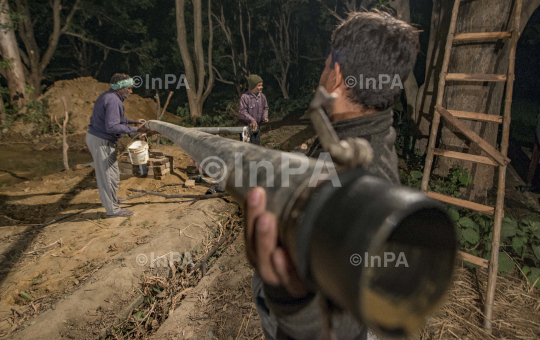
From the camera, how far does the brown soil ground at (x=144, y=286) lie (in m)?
2.87

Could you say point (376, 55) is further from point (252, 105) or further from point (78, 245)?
point (252, 105)

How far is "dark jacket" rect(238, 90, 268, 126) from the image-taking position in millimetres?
7076

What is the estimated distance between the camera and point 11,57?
11.1 m

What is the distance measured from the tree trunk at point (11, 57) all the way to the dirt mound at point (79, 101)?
35.1 inches

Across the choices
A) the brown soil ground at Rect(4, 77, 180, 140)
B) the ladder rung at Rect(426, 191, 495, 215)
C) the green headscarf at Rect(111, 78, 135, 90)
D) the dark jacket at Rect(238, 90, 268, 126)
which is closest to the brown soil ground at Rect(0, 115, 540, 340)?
the ladder rung at Rect(426, 191, 495, 215)

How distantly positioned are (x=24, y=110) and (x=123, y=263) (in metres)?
12.4

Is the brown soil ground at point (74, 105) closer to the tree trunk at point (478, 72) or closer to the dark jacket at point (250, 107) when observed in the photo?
the dark jacket at point (250, 107)

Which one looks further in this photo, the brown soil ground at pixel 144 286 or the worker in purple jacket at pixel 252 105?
the worker in purple jacket at pixel 252 105

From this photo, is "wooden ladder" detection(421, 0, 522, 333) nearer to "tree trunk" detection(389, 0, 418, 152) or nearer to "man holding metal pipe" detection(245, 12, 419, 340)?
"man holding metal pipe" detection(245, 12, 419, 340)

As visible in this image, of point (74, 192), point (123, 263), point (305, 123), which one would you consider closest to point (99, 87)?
point (74, 192)

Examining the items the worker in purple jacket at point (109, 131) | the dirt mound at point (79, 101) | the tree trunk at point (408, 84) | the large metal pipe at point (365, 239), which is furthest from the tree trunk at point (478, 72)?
the dirt mound at point (79, 101)

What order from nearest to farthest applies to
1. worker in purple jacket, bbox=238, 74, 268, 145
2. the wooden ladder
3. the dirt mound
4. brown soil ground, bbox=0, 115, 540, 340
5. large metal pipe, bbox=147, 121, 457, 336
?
large metal pipe, bbox=147, 121, 457, 336 < brown soil ground, bbox=0, 115, 540, 340 < the wooden ladder < worker in purple jacket, bbox=238, 74, 268, 145 < the dirt mound

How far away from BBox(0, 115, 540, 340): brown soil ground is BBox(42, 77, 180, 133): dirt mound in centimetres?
754

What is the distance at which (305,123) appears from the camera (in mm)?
13211
